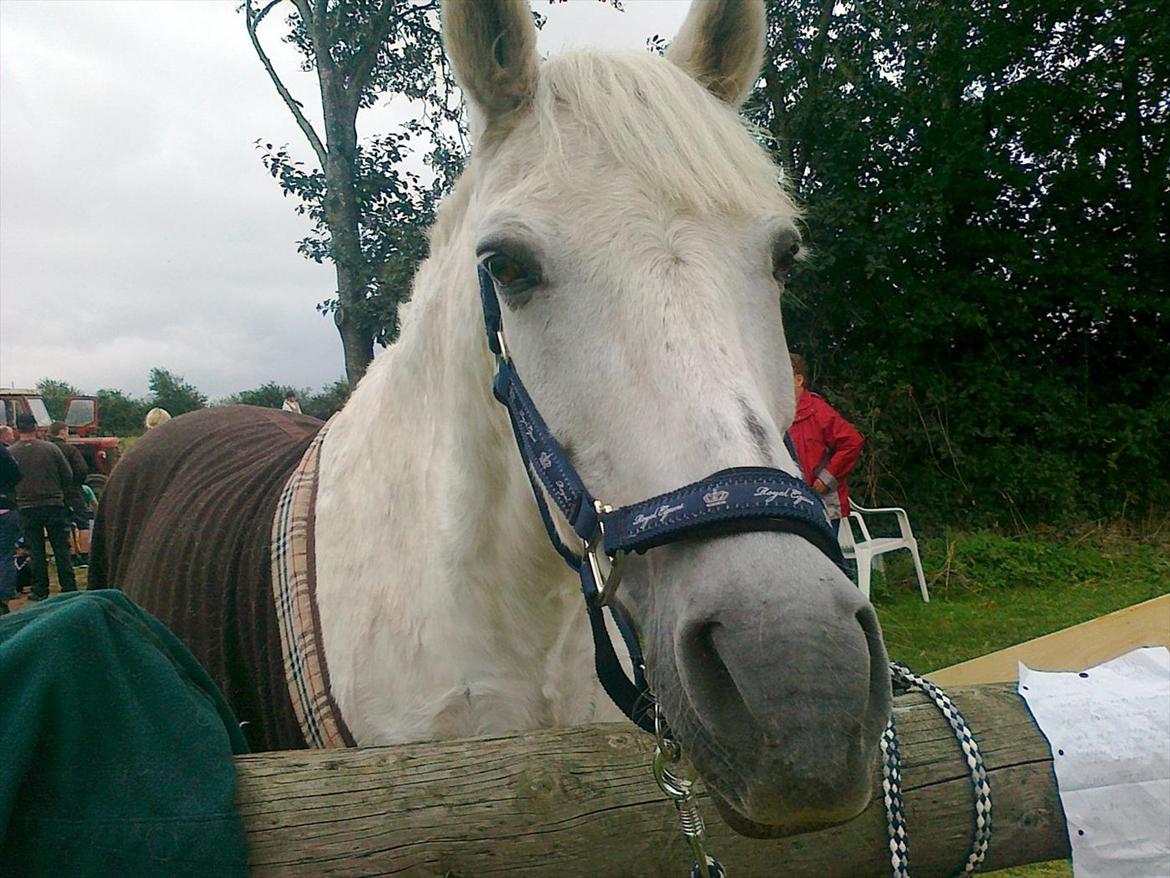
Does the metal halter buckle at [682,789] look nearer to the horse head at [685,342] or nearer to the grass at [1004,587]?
the horse head at [685,342]

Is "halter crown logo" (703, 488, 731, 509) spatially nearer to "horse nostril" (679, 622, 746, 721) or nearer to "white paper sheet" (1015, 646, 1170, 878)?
"horse nostril" (679, 622, 746, 721)

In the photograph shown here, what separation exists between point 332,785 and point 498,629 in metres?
0.69

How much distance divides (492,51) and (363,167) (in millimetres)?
7120

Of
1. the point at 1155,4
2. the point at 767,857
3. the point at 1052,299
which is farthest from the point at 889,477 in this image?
the point at 767,857

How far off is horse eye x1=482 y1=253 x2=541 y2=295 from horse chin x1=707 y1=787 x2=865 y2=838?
2.90 ft

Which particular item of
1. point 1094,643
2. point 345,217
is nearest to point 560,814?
point 1094,643

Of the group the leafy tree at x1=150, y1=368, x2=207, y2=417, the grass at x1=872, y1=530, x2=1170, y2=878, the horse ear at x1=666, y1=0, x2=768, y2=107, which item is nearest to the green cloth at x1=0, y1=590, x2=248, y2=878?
the horse ear at x1=666, y1=0, x2=768, y2=107

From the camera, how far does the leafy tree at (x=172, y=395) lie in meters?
38.6

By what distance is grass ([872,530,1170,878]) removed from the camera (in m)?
5.71

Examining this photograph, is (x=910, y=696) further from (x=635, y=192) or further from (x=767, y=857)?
(x=635, y=192)

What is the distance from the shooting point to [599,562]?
1.33m

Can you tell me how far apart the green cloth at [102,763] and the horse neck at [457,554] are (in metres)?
0.67

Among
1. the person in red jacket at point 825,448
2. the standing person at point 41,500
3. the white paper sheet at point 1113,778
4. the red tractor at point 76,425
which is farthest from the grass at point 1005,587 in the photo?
the red tractor at point 76,425

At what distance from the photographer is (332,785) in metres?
1.09
